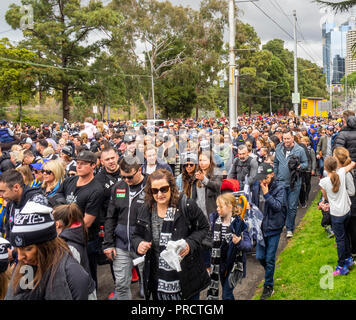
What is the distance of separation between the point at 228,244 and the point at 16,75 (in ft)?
126

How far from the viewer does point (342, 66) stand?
553 ft

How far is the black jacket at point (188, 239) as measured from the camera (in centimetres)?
319

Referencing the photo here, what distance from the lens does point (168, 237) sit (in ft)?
10.7

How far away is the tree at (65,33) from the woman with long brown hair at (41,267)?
38199mm

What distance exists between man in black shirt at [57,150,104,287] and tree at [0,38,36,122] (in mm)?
35927

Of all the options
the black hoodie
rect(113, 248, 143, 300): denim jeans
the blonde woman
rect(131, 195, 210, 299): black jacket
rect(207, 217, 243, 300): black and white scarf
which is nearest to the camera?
the black hoodie

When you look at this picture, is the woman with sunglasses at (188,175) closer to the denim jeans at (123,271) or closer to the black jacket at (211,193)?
the black jacket at (211,193)

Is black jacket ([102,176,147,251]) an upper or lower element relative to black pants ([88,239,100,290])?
upper

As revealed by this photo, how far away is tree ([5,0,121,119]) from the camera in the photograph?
38062mm

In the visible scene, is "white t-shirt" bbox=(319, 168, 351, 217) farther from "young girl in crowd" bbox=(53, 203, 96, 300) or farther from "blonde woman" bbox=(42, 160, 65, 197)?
"blonde woman" bbox=(42, 160, 65, 197)

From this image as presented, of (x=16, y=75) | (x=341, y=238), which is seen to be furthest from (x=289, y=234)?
(x=16, y=75)

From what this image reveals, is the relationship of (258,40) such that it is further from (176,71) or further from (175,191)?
(175,191)

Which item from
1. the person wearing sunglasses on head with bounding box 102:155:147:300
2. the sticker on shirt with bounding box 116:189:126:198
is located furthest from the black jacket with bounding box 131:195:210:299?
the sticker on shirt with bounding box 116:189:126:198

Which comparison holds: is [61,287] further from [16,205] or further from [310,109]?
[310,109]
